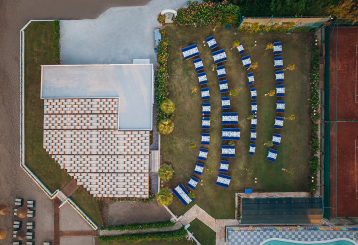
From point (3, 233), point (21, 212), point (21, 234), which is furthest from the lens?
point (21, 234)

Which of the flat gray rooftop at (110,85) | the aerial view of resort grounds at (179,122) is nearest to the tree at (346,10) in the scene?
the aerial view of resort grounds at (179,122)

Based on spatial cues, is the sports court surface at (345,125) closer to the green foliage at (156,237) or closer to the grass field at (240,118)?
the grass field at (240,118)

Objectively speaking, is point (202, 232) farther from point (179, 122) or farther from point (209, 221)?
point (179, 122)

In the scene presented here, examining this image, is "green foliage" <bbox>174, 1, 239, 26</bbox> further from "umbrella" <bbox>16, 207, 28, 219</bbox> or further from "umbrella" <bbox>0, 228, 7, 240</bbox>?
"umbrella" <bbox>0, 228, 7, 240</bbox>

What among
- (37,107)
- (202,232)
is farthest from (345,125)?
(37,107)

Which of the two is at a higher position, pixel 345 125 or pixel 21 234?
pixel 345 125

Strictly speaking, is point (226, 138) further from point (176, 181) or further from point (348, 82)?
point (348, 82)
